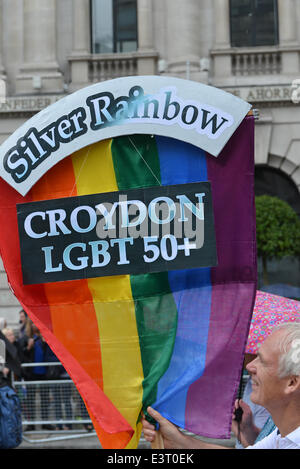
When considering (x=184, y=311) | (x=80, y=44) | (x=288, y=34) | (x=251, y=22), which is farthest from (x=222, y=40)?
(x=184, y=311)

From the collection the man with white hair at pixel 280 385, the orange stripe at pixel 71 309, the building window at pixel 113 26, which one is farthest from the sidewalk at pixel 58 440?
the building window at pixel 113 26

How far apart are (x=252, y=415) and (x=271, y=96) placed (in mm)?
13337

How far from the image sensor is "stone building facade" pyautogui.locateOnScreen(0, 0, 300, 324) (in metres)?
18.0

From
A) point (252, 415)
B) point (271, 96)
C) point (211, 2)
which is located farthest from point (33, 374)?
point (211, 2)

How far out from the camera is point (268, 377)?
319cm

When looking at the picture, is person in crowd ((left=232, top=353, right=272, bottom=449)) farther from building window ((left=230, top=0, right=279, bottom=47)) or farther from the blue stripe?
building window ((left=230, top=0, right=279, bottom=47))

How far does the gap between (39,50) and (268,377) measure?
16.3 meters

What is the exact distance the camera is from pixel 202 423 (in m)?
3.97

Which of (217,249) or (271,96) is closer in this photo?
(217,249)

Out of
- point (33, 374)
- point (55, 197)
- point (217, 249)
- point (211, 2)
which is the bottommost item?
point (33, 374)

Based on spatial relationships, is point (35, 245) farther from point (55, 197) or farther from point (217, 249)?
point (217, 249)

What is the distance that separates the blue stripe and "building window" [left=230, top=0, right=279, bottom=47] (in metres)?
14.8

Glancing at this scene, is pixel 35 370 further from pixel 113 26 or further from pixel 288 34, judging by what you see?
pixel 288 34

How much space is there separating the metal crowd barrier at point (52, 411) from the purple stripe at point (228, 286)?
693 cm
